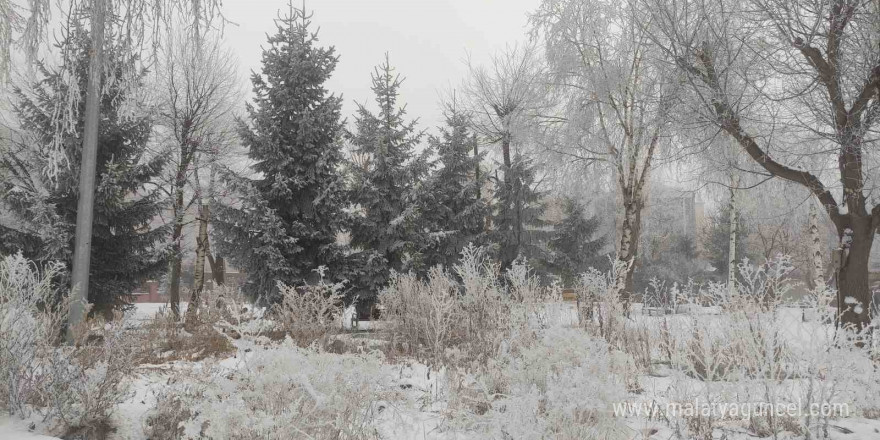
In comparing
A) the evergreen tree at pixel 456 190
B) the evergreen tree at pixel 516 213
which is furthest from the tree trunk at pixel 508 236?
the evergreen tree at pixel 456 190

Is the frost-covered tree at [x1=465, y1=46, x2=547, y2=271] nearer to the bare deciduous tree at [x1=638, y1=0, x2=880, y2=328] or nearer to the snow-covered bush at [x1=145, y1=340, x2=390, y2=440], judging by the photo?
the bare deciduous tree at [x1=638, y1=0, x2=880, y2=328]

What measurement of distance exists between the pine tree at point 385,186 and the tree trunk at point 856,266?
9049mm

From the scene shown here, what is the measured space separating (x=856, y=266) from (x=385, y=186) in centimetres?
1035

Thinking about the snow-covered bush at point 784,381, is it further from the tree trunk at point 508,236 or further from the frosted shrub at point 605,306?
the tree trunk at point 508,236

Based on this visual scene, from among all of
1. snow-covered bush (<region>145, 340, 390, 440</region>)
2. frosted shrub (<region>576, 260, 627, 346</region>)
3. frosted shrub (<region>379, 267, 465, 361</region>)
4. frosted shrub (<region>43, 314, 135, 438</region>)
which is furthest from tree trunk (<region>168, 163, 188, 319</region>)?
snow-covered bush (<region>145, 340, 390, 440</region>)

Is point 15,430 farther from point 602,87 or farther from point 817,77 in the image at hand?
point 602,87

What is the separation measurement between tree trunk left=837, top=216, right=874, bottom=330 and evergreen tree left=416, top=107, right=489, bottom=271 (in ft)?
33.0

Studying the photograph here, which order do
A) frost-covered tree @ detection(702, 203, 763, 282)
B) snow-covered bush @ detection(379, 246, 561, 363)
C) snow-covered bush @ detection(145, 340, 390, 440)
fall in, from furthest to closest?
1. frost-covered tree @ detection(702, 203, 763, 282)
2. snow-covered bush @ detection(379, 246, 561, 363)
3. snow-covered bush @ detection(145, 340, 390, 440)

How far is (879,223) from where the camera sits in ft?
22.3

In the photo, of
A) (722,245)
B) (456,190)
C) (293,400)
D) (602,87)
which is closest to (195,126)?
(456,190)

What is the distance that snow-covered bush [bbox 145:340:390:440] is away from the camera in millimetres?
2561

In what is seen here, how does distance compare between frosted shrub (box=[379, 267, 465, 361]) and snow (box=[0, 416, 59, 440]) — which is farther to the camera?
frosted shrub (box=[379, 267, 465, 361])

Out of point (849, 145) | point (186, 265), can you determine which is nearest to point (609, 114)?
point (849, 145)

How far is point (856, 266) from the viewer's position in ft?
22.4
